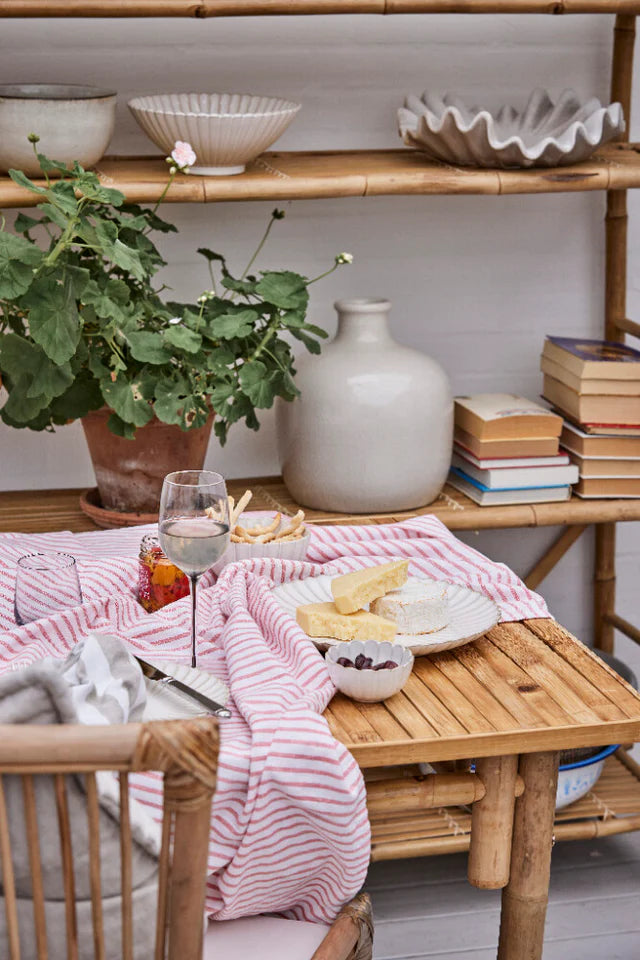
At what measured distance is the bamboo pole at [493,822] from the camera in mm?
1313

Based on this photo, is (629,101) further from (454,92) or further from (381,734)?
(381,734)

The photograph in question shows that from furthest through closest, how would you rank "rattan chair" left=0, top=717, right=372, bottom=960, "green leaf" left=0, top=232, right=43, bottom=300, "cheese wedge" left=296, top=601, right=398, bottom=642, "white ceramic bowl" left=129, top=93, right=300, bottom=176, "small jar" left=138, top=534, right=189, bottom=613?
"white ceramic bowl" left=129, top=93, right=300, bottom=176 → "green leaf" left=0, top=232, right=43, bottom=300 → "small jar" left=138, top=534, right=189, bottom=613 → "cheese wedge" left=296, top=601, right=398, bottom=642 → "rattan chair" left=0, top=717, right=372, bottom=960

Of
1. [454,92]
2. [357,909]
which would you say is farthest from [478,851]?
[454,92]

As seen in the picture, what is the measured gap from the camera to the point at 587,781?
2340 millimetres

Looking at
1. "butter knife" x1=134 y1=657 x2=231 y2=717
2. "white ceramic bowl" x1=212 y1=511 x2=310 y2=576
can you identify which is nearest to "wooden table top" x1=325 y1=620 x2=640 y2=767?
"butter knife" x1=134 y1=657 x2=231 y2=717

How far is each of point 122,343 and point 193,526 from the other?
0.64 meters

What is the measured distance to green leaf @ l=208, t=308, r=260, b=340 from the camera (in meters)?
1.95

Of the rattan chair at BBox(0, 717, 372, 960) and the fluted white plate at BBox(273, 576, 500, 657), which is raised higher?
the rattan chair at BBox(0, 717, 372, 960)

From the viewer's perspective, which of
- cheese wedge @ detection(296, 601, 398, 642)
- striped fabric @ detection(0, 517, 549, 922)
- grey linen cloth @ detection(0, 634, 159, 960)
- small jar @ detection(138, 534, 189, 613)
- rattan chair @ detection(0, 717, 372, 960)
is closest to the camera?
rattan chair @ detection(0, 717, 372, 960)

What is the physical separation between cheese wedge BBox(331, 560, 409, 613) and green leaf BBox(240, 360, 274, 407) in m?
0.58

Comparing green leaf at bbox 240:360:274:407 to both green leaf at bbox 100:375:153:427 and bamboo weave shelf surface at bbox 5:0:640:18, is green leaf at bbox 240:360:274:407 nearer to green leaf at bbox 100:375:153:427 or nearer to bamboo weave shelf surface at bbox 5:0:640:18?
green leaf at bbox 100:375:153:427

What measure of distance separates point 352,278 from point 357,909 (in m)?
1.50

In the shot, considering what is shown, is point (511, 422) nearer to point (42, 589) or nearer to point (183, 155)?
point (183, 155)

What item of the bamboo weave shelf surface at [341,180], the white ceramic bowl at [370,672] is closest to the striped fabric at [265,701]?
the white ceramic bowl at [370,672]
